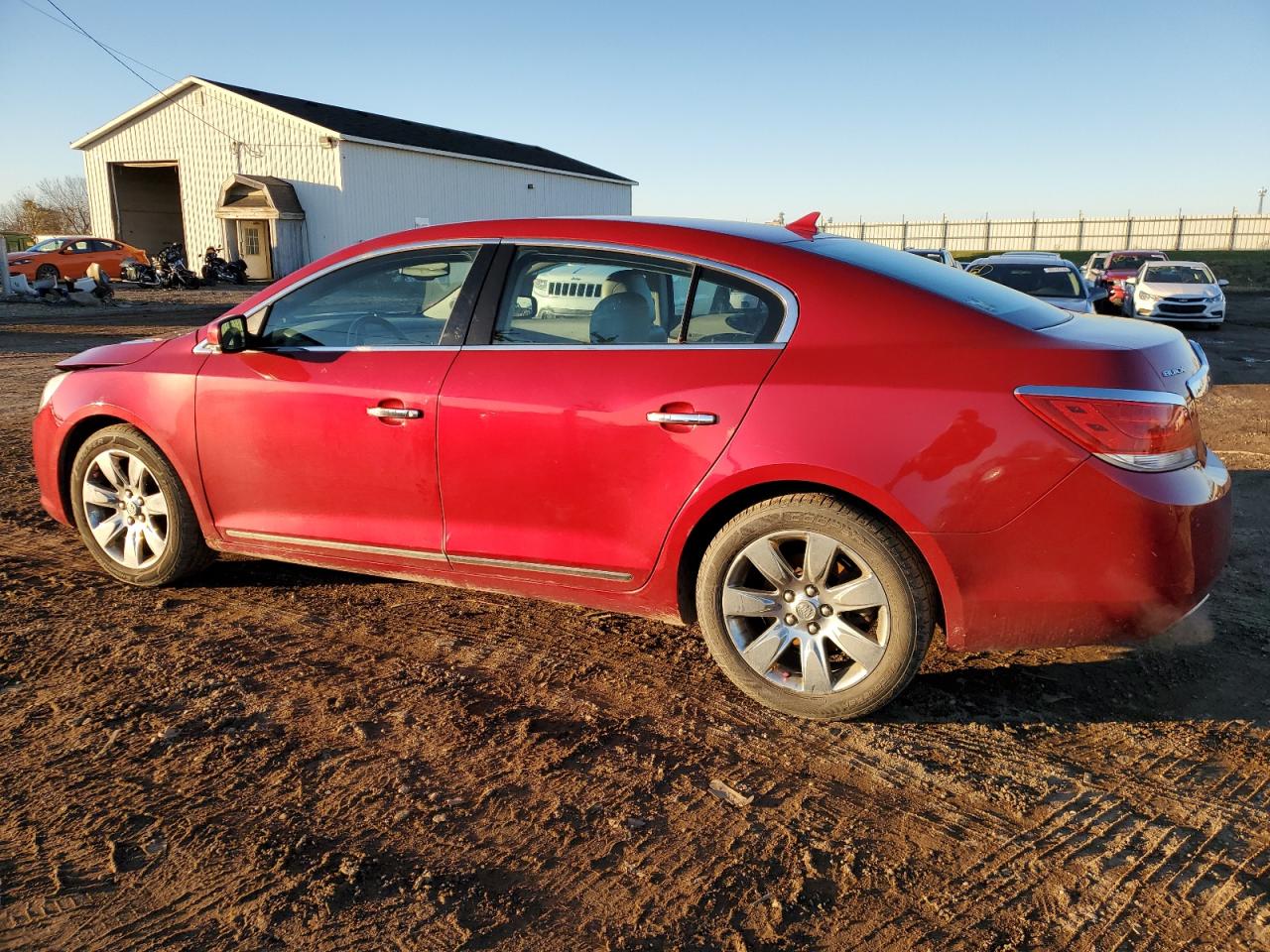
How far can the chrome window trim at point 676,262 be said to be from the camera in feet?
10.4

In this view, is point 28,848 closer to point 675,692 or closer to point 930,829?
point 675,692

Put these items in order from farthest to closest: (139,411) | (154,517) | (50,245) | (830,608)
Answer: (50,245) < (154,517) < (139,411) < (830,608)

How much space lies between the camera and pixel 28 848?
A: 8.15 feet

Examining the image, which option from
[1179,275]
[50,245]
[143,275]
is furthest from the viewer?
[143,275]

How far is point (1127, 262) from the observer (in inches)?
1021

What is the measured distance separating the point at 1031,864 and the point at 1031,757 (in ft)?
1.97

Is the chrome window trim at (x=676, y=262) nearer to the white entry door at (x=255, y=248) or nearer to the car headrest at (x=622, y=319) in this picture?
the car headrest at (x=622, y=319)

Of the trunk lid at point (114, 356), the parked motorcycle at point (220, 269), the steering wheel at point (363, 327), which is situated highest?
the parked motorcycle at point (220, 269)

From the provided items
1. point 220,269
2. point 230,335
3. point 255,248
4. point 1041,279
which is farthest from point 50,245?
point 230,335

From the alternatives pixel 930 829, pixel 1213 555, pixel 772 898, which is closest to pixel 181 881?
pixel 772 898

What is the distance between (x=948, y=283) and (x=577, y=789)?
85.5 inches

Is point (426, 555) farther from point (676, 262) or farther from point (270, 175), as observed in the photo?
point (270, 175)

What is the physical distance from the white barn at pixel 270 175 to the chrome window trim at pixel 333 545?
30012mm

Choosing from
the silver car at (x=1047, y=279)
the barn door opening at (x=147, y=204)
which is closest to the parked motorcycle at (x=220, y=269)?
the barn door opening at (x=147, y=204)
